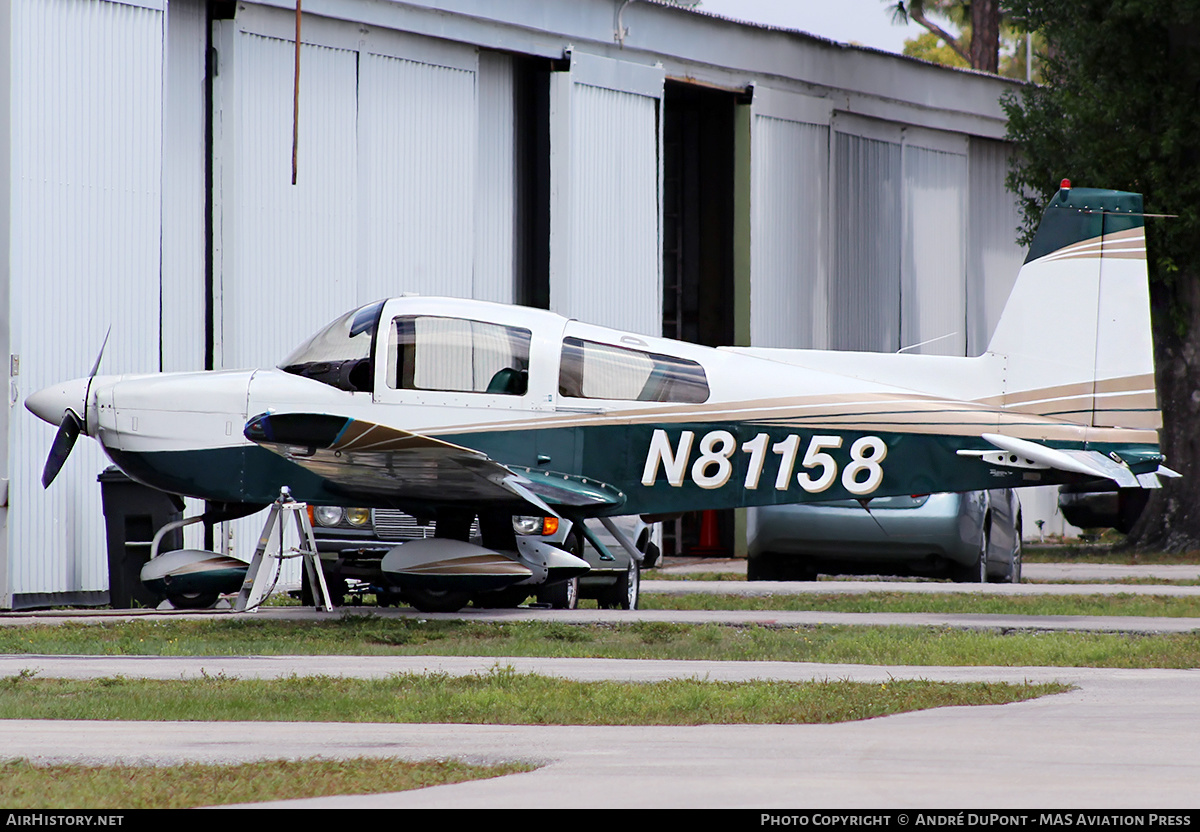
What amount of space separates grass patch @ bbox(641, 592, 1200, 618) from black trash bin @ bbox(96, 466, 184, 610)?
484 centimetres

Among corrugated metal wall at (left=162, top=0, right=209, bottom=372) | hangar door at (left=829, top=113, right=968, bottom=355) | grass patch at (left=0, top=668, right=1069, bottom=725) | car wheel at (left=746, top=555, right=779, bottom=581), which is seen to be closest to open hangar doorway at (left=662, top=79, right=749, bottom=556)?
hangar door at (left=829, top=113, right=968, bottom=355)

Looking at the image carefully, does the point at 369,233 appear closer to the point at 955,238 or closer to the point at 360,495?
the point at 360,495

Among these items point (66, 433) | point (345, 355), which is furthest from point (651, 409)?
point (66, 433)

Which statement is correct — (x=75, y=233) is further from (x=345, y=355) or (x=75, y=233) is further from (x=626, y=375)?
(x=626, y=375)

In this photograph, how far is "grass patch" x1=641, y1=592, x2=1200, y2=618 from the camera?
44.8 feet

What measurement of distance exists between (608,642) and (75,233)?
8441 mm

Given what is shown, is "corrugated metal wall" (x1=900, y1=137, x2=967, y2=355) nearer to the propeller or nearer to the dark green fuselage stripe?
the dark green fuselage stripe

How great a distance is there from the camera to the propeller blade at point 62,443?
497 inches

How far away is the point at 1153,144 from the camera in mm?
23516

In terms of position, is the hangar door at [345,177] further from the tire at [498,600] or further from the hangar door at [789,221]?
the hangar door at [789,221]

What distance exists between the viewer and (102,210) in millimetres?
16641

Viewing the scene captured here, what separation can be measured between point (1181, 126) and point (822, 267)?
6060 mm

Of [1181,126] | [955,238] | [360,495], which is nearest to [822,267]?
[955,238]

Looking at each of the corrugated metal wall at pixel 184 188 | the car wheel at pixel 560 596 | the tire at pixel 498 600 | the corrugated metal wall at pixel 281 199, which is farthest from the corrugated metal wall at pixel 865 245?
the car wheel at pixel 560 596
